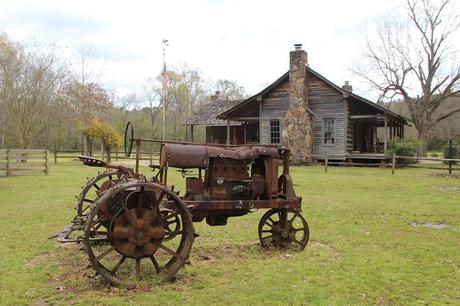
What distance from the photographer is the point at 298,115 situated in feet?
90.3

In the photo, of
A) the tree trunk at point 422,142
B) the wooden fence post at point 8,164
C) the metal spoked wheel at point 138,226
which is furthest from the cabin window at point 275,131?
the metal spoked wheel at point 138,226

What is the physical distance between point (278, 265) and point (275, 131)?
24166 millimetres

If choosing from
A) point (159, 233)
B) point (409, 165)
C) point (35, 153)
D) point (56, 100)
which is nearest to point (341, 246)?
point (159, 233)

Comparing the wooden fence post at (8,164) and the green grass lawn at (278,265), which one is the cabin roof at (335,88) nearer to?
the wooden fence post at (8,164)

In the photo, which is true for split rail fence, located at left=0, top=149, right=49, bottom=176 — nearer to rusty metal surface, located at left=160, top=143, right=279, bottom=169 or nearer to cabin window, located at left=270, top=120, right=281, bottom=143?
cabin window, located at left=270, top=120, right=281, bottom=143

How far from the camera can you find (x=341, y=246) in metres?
7.33

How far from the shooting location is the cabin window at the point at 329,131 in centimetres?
2809

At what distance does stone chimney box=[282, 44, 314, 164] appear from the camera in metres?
27.4

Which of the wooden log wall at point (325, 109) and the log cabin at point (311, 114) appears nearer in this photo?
the log cabin at point (311, 114)

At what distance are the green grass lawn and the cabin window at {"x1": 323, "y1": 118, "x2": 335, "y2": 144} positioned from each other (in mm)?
16966

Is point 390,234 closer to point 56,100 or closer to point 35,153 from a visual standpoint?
point 35,153

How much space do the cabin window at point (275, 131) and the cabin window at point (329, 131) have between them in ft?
10.4

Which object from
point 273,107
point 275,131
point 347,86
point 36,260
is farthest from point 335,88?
point 36,260

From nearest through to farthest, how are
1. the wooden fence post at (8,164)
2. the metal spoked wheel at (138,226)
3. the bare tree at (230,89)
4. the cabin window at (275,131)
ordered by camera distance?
the metal spoked wheel at (138,226) < the wooden fence post at (8,164) < the cabin window at (275,131) < the bare tree at (230,89)
